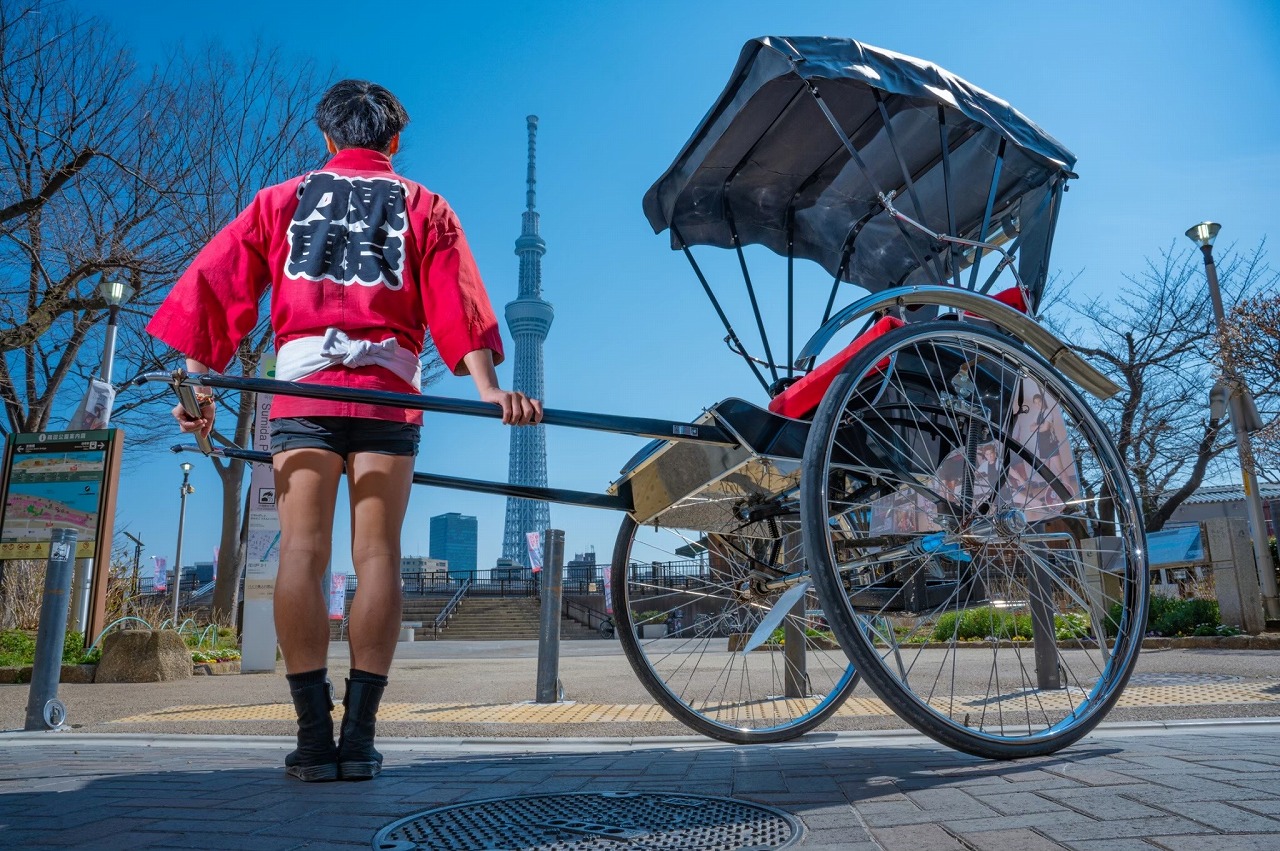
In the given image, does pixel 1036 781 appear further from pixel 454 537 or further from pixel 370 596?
pixel 454 537

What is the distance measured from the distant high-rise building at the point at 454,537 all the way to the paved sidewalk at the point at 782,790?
145 metres

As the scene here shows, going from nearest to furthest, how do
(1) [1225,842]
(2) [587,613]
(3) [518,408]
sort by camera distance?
(1) [1225,842], (3) [518,408], (2) [587,613]

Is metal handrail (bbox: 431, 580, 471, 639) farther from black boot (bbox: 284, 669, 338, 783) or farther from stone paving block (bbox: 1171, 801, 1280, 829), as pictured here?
stone paving block (bbox: 1171, 801, 1280, 829)

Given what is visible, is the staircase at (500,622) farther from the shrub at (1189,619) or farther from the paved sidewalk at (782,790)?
the paved sidewalk at (782,790)

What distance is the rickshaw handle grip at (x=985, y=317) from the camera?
2531 millimetres

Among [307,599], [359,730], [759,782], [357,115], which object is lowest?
[759,782]

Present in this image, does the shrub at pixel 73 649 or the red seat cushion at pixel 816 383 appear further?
the shrub at pixel 73 649

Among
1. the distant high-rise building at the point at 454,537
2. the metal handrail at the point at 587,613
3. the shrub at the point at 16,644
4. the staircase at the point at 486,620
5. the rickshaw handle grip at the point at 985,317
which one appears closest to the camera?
the rickshaw handle grip at the point at 985,317

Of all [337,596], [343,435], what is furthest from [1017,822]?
[337,596]

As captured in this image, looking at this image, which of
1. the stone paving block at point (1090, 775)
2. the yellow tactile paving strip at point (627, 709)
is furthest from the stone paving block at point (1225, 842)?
the yellow tactile paving strip at point (627, 709)

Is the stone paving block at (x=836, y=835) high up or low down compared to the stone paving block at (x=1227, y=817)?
down

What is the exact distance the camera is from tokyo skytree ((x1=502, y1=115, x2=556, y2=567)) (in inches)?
2872

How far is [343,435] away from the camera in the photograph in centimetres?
213

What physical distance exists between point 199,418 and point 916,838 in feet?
6.18
